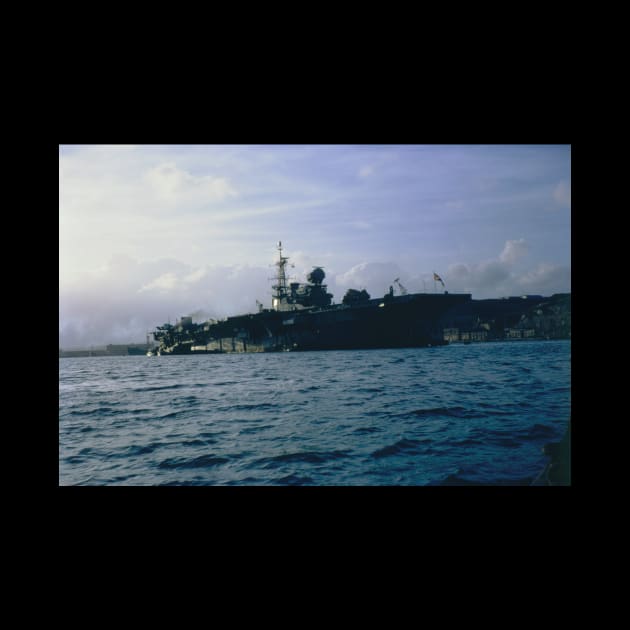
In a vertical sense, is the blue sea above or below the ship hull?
below

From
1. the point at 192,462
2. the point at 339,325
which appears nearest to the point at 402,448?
the point at 192,462

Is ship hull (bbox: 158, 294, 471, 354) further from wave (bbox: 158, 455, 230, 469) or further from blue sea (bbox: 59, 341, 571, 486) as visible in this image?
wave (bbox: 158, 455, 230, 469)

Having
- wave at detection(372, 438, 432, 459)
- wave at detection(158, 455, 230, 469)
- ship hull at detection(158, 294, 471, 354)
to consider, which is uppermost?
ship hull at detection(158, 294, 471, 354)

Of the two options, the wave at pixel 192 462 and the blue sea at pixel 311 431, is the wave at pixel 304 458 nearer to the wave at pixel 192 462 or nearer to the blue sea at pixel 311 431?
the blue sea at pixel 311 431

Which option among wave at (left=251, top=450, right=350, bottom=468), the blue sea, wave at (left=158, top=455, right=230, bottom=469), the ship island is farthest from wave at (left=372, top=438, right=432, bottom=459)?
the ship island

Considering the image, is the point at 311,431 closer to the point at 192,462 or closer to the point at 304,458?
the point at 304,458
